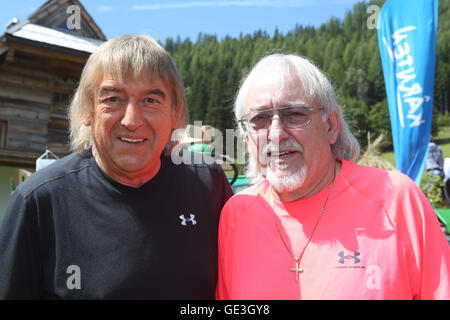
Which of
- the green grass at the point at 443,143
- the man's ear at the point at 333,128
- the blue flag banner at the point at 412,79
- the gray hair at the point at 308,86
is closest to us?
the gray hair at the point at 308,86

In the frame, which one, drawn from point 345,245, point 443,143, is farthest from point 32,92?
point 443,143

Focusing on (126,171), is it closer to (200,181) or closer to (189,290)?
(200,181)

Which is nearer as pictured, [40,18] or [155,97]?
[155,97]

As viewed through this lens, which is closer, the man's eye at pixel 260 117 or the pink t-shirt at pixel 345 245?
the pink t-shirt at pixel 345 245

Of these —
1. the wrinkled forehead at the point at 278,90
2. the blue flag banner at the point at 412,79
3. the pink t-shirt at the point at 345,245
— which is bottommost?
the pink t-shirt at the point at 345,245

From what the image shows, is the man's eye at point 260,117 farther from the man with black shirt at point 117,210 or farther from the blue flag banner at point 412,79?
the blue flag banner at point 412,79

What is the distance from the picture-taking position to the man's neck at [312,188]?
2279 mm

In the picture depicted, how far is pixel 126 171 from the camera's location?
204 cm

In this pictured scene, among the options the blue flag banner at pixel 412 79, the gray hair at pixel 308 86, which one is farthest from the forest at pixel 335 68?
the gray hair at pixel 308 86

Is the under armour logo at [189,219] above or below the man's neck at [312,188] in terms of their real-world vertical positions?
below
